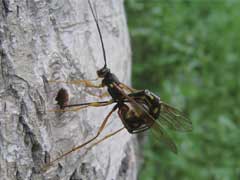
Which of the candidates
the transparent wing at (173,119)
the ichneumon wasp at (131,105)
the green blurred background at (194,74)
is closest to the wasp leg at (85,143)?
the ichneumon wasp at (131,105)

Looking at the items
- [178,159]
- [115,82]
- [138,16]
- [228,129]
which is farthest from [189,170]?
[115,82]

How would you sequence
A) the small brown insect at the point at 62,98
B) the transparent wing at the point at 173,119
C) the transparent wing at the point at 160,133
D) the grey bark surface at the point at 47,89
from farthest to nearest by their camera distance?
the transparent wing at the point at 173,119 → the transparent wing at the point at 160,133 → the small brown insect at the point at 62,98 → the grey bark surface at the point at 47,89

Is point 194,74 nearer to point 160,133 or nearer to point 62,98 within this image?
point 160,133

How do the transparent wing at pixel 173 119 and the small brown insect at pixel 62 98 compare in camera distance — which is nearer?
the small brown insect at pixel 62 98

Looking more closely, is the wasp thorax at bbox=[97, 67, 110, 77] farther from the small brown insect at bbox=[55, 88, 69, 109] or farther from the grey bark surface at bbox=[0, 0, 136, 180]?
the small brown insect at bbox=[55, 88, 69, 109]

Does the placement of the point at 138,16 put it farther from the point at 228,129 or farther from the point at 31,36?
the point at 31,36

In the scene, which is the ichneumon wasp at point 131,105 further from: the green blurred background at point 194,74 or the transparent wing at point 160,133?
the green blurred background at point 194,74

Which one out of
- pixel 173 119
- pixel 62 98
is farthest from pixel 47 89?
pixel 173 119
